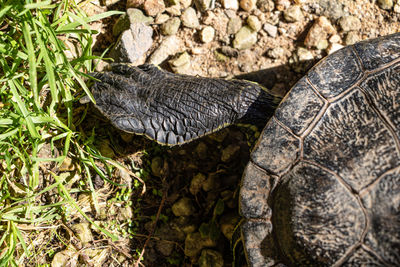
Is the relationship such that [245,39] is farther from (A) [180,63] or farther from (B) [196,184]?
(B) [196,184]

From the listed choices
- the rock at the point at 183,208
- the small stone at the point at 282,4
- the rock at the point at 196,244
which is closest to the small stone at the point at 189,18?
the small stone at the point at 282,4

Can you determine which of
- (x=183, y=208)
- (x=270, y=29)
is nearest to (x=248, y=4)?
(x=270, y=29)

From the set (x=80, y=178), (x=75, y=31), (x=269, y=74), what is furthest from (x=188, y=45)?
(x=80, y=178)

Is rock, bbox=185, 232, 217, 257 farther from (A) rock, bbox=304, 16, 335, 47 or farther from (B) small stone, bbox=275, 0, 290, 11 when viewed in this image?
(B) small stone, bbox=275, 0, 290, 11

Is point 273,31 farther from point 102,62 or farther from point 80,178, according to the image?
point 80,178

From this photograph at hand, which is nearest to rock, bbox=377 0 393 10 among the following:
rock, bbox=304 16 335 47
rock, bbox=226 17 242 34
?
rock, bbox=304 16 335 47

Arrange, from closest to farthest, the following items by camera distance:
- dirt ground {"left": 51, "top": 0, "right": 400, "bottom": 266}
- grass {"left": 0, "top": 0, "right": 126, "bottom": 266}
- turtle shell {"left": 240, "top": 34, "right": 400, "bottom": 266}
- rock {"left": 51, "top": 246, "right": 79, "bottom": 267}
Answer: turtle shell {"left": 240, "top": 34, "right": 400, "bottom": 266}, grass {"left": 0, "top": 0, "right": 126, "bottom": 266}, rock {"left": 51, "top": 246, "right": 79, "bottom": 267}, dirt ground {"left": 51, "top": 0, "right": 400, "bottom": 266}
